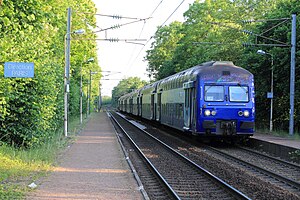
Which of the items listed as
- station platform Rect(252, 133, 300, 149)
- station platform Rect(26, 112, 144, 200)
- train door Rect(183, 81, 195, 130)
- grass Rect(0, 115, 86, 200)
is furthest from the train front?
grass Rect(0, 115, 86, 200)

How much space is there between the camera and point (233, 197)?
31.3ft

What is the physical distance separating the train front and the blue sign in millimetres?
9912

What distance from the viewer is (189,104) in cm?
1997

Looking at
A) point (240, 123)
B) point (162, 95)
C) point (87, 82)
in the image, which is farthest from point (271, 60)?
point (87, 82)

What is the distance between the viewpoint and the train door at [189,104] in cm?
1933

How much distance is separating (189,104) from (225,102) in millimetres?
1891

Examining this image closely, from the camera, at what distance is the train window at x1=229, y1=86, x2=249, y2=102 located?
1884 cm

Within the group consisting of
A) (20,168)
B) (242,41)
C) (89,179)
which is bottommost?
(89,179)

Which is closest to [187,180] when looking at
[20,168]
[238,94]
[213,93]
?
[20,168]

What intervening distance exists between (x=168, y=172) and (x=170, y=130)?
1833 cm

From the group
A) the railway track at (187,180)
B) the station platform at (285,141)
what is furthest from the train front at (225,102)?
the railway track at (187,180)

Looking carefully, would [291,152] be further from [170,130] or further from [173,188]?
[170,130]

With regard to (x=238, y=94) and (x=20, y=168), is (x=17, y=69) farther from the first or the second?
(x=238, y=94)

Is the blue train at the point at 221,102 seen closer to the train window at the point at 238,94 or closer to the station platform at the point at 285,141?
the train window at the point at 238,94
